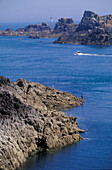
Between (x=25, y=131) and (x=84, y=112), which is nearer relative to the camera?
(x=25, y=131)

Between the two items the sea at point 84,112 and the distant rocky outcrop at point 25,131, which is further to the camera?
the sea at point 84,112

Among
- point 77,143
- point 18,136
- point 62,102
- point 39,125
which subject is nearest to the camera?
point 18,136

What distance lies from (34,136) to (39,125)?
128 centimetres

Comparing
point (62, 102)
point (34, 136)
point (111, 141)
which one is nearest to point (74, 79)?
point (62, 102)

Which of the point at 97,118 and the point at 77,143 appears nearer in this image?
the point at 77,143

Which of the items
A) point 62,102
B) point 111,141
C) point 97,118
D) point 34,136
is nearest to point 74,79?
point 62,102

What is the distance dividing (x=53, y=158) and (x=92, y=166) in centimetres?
395

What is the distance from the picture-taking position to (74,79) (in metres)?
83.2

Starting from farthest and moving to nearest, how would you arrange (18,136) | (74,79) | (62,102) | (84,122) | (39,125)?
(74,79) < (62,102) < (84,122) < (39,125) < (18,136)

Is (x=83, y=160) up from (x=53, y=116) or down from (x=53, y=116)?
down

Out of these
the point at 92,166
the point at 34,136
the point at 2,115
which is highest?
the point at 2,115

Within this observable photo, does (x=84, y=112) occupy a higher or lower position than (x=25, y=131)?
lower

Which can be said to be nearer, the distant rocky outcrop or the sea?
the distant rocky outcrop

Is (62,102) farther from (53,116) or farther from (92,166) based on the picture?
(92,166)
